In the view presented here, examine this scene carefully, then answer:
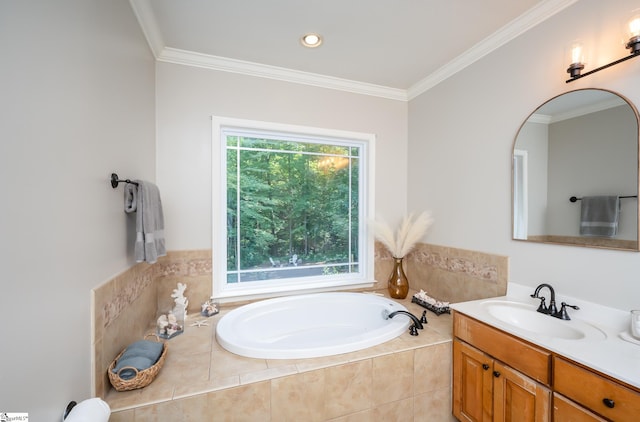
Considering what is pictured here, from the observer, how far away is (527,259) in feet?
5.96

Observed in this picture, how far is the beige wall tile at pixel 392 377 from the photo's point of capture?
1.60 metres

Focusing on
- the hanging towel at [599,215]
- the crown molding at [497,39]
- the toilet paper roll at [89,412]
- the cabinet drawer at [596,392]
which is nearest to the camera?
the toilet paper roll at [89,412]

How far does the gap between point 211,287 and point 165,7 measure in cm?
210

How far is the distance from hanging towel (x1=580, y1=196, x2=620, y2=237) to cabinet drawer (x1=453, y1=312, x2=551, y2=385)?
76 centimetres

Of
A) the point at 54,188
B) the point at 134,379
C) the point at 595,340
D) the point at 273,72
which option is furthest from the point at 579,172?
the point at 134,379

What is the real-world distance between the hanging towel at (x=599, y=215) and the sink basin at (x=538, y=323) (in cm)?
51

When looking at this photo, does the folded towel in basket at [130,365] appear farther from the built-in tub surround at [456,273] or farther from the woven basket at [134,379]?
the built-in tub surround at [456,273]

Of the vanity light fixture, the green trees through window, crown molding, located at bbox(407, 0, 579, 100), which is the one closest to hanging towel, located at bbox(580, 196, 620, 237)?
the vanity light fixture

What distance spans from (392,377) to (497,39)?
250 centimetres

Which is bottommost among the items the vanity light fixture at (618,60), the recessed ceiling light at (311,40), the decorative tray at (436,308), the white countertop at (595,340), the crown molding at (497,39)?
the decorative tray at (436,308)

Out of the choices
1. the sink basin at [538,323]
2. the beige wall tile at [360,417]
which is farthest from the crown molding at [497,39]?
the beige wall tile at [360,417]

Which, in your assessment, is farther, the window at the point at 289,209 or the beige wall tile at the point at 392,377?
the window at the point at 289,209

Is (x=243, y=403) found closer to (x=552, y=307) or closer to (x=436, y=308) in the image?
(x=436, y=308)

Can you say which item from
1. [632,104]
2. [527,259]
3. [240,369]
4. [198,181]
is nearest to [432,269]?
[527,259]
